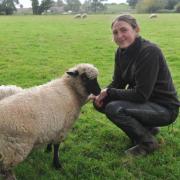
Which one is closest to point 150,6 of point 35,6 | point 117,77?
point 35,6

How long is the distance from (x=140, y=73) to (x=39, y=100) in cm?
138

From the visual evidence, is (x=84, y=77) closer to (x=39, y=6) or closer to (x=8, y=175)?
(x=8, y=175)

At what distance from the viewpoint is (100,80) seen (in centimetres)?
989

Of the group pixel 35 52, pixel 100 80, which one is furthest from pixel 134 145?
pixel 35 52

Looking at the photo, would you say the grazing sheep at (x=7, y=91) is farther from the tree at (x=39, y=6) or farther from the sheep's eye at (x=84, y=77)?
the tree at (x=39, y=6)

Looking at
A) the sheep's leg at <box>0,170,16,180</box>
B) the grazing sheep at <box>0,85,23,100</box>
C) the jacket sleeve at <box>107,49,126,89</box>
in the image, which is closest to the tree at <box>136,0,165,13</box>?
the jacket sleeve at <box>107,49,126,89</box>

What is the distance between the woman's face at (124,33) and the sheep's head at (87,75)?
522mm

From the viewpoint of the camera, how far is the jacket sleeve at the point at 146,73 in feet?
16.1

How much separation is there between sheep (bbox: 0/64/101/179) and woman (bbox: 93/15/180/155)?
1.18 ft

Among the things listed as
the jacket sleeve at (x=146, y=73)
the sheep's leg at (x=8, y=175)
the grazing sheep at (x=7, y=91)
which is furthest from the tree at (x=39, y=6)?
the sheep's leg at (x=8, y=175)

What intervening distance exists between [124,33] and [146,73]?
61 centimetres

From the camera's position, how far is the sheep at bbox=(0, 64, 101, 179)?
4164 mm

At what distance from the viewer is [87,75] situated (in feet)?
16.8

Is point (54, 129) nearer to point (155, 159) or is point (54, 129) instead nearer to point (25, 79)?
point (155, 159)
